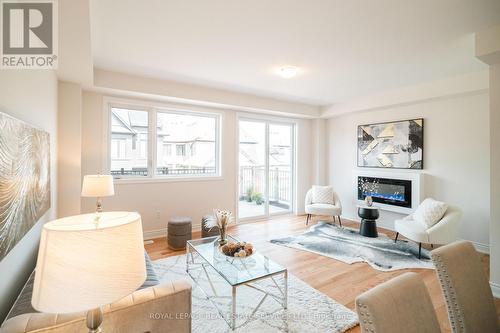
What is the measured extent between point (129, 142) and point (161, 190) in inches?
37.2

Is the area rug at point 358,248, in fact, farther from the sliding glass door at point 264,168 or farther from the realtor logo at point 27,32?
the realtor logo at point 27,32

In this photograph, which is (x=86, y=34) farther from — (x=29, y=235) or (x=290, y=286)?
(x=290, y=286)

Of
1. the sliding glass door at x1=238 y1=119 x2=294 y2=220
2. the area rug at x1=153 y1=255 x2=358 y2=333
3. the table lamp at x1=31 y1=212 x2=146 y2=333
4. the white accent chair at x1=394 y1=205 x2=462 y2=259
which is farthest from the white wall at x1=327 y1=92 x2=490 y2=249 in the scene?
the table lamp at x1=31 y1=212 x2=146 y2=333

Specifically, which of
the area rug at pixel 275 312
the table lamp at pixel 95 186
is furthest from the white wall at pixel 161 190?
the area rug at pixel 275 312

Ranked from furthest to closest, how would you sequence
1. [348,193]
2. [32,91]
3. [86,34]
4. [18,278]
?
[348,193] < [86,34] < [32,91] < [18,278]

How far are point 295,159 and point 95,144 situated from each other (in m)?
4.01

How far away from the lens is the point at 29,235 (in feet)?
5.56

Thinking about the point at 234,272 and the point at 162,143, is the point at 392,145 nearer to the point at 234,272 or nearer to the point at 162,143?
the point at 234,272

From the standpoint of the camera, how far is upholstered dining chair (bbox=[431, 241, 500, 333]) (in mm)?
1159

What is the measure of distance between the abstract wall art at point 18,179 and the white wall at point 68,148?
1.45m

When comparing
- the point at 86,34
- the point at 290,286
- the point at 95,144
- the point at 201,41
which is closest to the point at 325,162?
the point at 290,286

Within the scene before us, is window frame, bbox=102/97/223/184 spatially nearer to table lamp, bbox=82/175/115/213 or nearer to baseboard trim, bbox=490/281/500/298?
table lamp, bbox=82/175/115/213

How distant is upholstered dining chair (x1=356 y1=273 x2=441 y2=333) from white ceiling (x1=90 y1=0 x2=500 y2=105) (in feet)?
6.62

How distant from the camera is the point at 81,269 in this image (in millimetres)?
724
